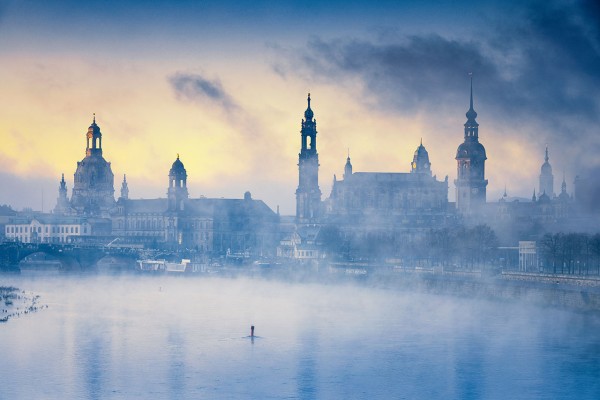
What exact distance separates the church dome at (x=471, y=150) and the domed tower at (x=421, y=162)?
12.7 m

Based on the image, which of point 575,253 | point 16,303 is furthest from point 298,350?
point 575,253

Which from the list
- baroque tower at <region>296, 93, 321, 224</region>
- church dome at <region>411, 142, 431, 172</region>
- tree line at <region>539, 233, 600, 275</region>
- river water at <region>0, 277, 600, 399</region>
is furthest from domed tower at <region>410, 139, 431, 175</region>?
river water at <region>0, 277, 600, 399</region>

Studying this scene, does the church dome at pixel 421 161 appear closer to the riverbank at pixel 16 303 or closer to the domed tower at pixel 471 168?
the domed tower at pixel 471 168

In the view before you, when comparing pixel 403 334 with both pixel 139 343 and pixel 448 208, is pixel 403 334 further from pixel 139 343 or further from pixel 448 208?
pixel 448 208

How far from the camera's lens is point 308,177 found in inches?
6329

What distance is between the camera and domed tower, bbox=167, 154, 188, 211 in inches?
7288

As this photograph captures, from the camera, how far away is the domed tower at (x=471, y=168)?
170 meters

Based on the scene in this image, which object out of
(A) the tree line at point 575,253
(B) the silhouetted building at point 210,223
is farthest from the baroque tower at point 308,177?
(A) the tree line at point 575,253

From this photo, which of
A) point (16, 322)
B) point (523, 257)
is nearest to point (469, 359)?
point (16, 322)

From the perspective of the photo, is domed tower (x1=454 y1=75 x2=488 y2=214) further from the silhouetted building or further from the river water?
the river water

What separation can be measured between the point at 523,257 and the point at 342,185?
60435 mm

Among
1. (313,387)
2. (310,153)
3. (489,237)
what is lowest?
(313,387)

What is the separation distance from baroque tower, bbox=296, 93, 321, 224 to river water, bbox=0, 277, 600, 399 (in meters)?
68.5

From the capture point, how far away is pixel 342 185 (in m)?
173
